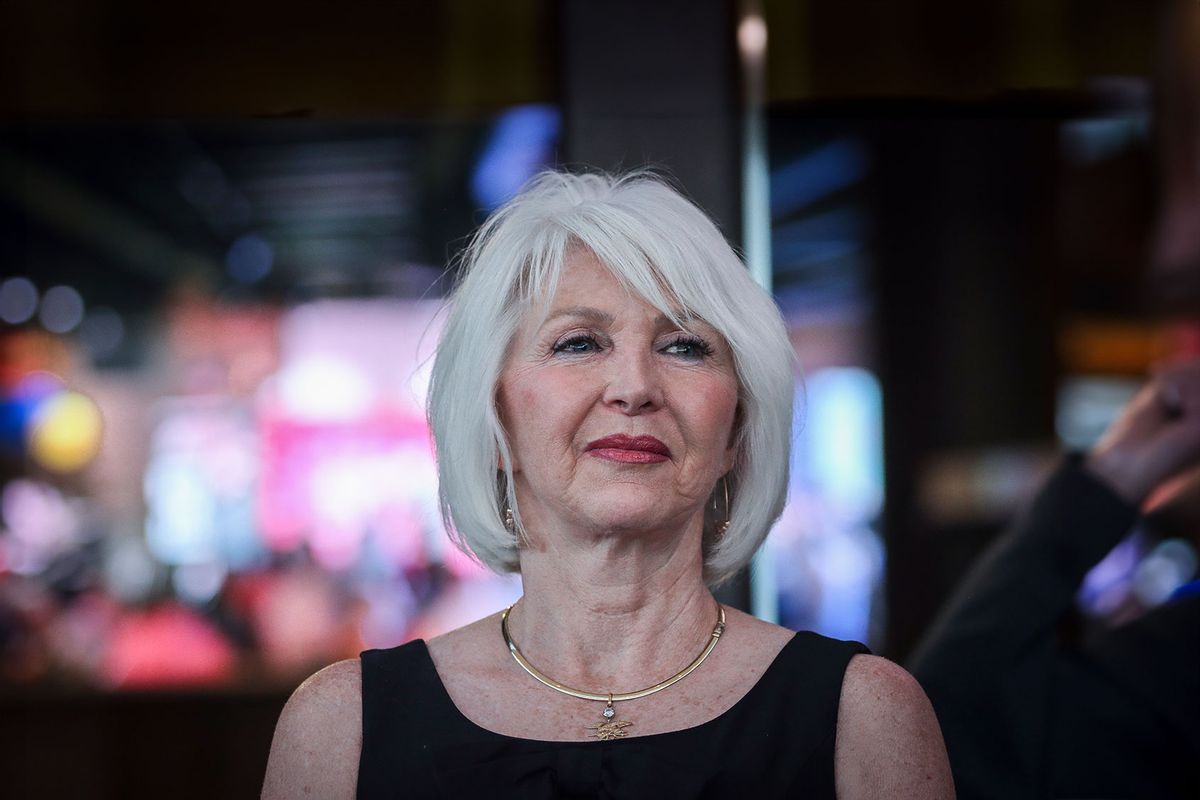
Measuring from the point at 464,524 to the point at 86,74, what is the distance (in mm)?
2554

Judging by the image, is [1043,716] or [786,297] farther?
[786,297]

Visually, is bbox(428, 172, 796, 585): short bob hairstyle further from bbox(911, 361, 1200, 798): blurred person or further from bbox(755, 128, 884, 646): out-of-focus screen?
bbox(755, 128, 884, 646): out-of-focus screen

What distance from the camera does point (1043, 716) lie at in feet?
5.37

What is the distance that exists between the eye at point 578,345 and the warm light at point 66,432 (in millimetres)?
5054

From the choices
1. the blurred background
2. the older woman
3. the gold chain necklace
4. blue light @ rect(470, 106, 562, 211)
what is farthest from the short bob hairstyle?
the blurred background

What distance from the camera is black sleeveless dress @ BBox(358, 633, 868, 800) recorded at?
4.06ft

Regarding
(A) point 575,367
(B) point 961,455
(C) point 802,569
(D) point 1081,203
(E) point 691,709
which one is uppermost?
(D) point 1081,203

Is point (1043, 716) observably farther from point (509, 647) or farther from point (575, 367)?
point (575, 367)

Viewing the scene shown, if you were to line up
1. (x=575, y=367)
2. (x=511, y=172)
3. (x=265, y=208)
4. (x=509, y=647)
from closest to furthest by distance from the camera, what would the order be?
(x=575, y=367) → (x=509, y=647) → (x=511, y=172) → (x=265, y=208)

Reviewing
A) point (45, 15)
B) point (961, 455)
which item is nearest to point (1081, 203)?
point (961, 455)

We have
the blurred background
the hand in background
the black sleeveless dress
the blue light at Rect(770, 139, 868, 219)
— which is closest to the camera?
the black sleeveless dress

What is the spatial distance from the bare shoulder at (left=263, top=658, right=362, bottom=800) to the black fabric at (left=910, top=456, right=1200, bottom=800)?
34.7 inches

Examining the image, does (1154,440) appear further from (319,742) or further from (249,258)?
(249,258)

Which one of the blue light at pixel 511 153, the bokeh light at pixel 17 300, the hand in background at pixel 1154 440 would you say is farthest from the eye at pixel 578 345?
the bokeh light at pixel 17 300
